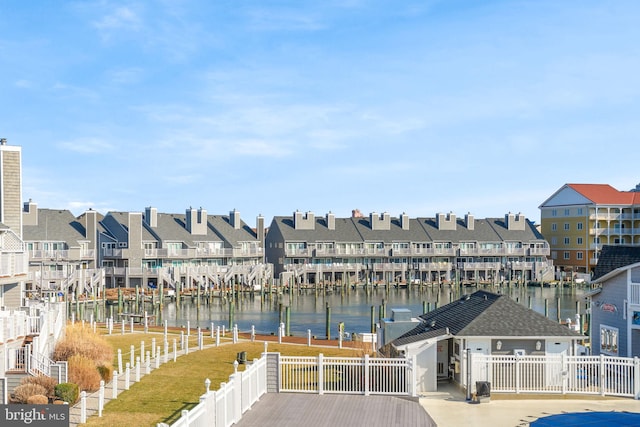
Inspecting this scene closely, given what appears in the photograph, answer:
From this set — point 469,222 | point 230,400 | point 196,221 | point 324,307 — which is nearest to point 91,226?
point 196,221

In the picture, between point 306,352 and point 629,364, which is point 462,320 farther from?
point 306,352

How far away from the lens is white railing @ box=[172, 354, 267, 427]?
595 inches

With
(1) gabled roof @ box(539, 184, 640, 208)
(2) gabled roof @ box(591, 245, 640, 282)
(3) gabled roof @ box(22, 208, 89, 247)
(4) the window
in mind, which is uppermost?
(1) gabled roof @ box(539, 184, 640, 208)

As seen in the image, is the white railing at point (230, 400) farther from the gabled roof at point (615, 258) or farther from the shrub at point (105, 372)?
Result: the gabled roof at point (615, 258)

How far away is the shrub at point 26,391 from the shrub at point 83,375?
1.94 meters

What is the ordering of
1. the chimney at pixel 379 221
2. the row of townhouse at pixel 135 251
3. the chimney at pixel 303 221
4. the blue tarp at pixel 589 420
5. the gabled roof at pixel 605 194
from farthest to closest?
the gabled roof at pixel 605 194 → the chimney at pixel 379 221 → the chimney at pixel 303 221 → the row of townhouse at pixel 135 251 → the blue tarp at pixel 589 420

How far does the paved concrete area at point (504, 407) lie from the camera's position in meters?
19.8

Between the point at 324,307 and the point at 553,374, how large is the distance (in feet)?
160

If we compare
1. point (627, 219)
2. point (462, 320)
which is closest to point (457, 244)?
point (627, 219)

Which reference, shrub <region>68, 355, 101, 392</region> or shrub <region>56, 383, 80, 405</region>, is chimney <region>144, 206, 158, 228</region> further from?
shrub <region>56, 383, 80, 405</region>

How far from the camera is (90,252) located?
80438mm

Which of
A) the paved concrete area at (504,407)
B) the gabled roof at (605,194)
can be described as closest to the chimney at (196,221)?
the gabled roof at (605,194)

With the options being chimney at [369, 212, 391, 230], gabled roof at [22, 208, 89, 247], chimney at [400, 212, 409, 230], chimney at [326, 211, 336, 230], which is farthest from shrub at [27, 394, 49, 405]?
chimney at [400, 212, 409, 230]

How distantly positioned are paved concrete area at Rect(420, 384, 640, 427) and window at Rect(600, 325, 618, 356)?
Answer: 22.9 feet
